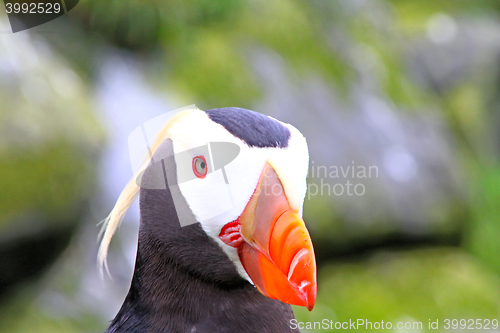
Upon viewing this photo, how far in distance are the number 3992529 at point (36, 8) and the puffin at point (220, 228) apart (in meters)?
1.89

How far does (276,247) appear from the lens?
79cm

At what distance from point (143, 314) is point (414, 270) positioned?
1972 millimetres

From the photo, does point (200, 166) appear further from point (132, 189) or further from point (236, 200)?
point (132, 189)

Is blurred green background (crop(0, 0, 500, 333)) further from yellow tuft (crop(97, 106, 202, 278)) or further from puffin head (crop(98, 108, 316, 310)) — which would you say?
puffin head (crop(98, 108, 316, 310))

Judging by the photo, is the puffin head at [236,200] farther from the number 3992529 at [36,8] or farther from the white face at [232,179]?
the number 3992529 at [36,8]

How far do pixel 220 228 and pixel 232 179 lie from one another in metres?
0.10

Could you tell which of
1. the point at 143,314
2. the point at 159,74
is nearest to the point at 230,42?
the point at 159,74

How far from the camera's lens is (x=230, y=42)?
2.67 m

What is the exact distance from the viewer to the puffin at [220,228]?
812 millimetres

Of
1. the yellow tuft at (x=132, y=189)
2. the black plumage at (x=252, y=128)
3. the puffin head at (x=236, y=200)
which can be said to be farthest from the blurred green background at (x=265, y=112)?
the black plumage at (x=252, y=128)

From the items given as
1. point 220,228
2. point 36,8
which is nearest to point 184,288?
point 220,228

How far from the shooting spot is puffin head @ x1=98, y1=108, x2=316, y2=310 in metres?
0.79

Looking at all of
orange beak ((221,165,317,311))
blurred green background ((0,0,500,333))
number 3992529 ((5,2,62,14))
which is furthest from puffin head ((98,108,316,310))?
number 3992529 ((5,2,62,14))

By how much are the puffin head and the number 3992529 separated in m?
1.91
